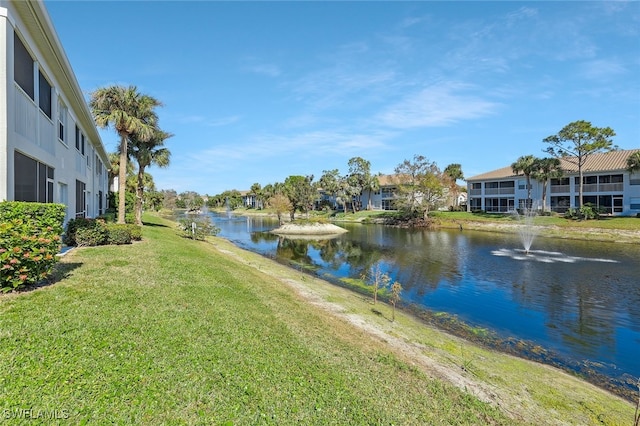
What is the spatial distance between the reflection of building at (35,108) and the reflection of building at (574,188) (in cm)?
6079

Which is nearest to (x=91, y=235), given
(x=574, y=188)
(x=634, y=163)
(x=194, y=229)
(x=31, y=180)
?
(x=31, y=180)

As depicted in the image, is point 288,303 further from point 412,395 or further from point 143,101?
point 143,101

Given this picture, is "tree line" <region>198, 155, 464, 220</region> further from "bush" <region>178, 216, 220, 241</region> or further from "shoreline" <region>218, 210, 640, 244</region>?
"bush" <region>178, 216, 220, 241</region>

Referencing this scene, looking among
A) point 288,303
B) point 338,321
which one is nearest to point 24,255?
point 288,303

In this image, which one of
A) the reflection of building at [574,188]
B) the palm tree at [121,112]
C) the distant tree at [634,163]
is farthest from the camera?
the reflection of building at [574,188]

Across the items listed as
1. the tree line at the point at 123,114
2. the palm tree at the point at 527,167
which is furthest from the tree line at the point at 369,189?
the tree line at the point at 123,114

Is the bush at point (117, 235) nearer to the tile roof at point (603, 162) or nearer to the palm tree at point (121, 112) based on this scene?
the palm tree at point (121, 112)

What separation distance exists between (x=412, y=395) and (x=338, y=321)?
477cm

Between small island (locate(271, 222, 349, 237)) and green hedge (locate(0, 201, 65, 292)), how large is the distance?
42294 mm

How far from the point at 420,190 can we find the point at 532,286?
148 feet

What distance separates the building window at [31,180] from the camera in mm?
9773

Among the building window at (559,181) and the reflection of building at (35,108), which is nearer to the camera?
the reflection of building at (35,108)

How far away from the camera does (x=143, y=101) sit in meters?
23.7

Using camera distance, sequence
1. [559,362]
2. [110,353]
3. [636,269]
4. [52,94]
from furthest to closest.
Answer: [636,269] < [52,94] < [559,362] < [110,353]
